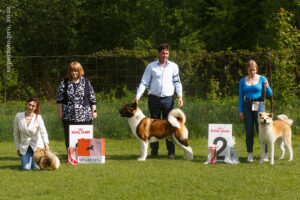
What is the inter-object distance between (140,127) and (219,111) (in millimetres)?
3306

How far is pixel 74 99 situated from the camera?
A: 21.1 feet

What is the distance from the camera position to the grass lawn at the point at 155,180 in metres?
4.35

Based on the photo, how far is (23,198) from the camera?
14.0 ft

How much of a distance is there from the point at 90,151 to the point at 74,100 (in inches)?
33.7

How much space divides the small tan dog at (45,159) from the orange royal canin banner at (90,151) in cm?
57

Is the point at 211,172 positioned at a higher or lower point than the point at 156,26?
lower

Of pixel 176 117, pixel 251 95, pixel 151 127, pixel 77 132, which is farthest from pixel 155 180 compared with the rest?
pixel 251 95

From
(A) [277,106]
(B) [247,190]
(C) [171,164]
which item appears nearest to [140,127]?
(C) [171,164]

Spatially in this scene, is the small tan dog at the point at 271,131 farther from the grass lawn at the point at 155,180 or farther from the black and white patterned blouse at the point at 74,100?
the black and white patterned blouse at the point at 74,100

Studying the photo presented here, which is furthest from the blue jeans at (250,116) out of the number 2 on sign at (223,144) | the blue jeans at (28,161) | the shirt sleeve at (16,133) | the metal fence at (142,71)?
the shirt sleeve at (16,133)

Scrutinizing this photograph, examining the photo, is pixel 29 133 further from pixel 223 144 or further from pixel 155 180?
pixel 223 144

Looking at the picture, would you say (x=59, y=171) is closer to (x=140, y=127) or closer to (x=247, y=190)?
(x=140, y=127)

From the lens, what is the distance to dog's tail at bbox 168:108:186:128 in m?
6.40

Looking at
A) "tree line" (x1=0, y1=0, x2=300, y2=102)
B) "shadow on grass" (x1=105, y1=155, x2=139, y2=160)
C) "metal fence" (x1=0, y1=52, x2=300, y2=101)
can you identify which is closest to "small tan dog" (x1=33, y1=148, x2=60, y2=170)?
"shadow on grass" (x1=105, y1=155, x2=139, y2=160)
